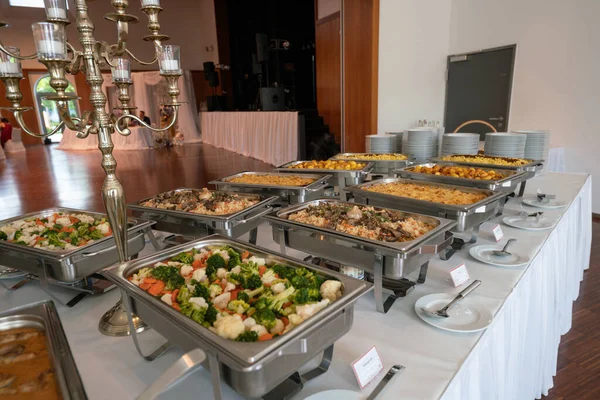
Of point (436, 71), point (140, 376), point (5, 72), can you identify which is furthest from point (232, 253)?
point (436, 71)

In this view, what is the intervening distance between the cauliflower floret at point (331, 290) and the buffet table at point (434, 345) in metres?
0.17

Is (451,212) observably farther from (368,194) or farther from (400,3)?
(400,3)

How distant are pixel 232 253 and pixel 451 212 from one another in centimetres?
76

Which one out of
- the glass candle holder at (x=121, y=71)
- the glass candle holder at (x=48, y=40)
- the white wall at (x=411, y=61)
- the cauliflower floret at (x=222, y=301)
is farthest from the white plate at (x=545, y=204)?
the white wall at (x=411, y=61)

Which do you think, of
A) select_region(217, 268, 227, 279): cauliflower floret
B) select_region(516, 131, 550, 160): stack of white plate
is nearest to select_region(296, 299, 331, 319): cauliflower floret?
select_region(217, 268, 227, 279): cauliflower floret

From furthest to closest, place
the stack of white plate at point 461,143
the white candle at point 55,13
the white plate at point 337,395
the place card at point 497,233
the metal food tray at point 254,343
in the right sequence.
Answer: the stack of white plate at point 461,143
the place card at point 497,233
the white candle at point 55,13
the white plate at point 337,395
the metal food tray at point 254,343

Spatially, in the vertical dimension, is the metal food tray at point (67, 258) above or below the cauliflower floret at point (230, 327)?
below

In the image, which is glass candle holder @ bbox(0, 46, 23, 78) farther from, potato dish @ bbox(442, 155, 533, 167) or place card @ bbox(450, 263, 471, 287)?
potato dish @ bbox(442, 155, 533, 167)

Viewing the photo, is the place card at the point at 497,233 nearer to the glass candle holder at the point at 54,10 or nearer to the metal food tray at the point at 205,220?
the metal food tray at the point at 205,220

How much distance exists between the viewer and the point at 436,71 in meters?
4.43

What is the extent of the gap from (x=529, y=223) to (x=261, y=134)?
5152 mm

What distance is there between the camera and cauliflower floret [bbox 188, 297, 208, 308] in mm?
681

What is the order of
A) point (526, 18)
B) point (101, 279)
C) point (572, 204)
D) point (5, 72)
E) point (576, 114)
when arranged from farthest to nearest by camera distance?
point (526, 18)
point (576, 114)
point (572, 204)
point (101, 279)
point (5, 72)

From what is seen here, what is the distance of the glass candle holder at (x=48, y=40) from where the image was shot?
704mm
